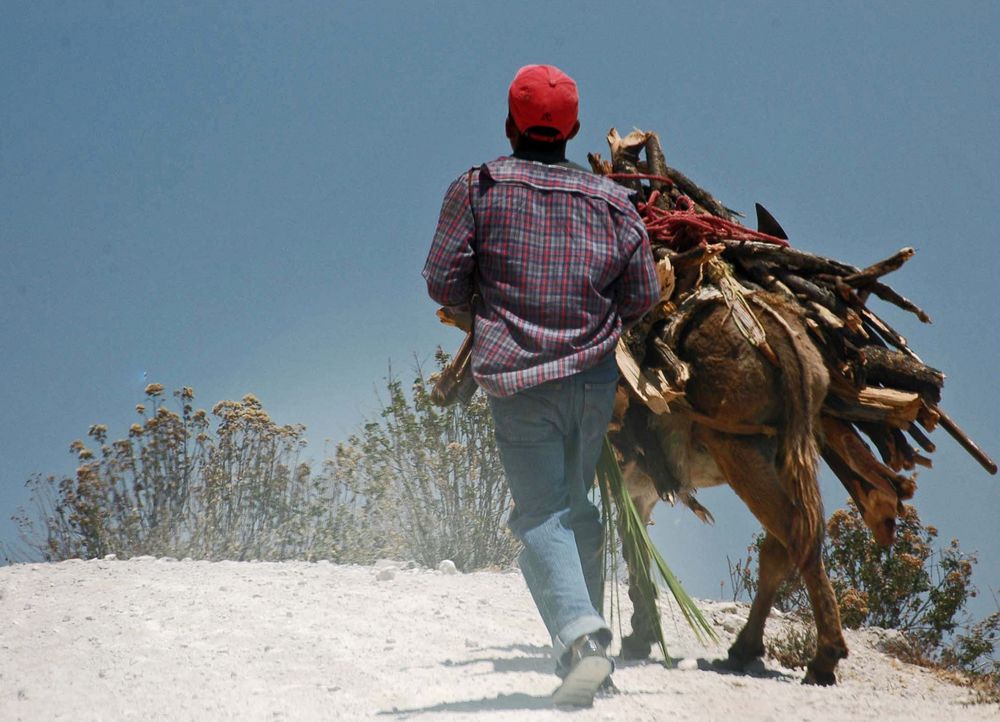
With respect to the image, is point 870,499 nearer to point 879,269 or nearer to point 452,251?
point 879,269

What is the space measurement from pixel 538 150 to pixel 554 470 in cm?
110

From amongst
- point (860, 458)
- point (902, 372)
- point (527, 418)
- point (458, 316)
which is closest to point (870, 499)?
point (860, 458)

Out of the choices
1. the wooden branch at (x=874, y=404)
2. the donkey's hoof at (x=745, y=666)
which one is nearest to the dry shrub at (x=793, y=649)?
the donkey's hoof at (x=745, y=666)

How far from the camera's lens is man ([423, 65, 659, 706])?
10.9ft

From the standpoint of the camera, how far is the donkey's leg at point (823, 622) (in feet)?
14.0

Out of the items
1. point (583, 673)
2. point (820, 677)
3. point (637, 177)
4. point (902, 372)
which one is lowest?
point (820, 677)

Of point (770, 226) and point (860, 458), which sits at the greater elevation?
point (770, 226)

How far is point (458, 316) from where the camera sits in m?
3.66

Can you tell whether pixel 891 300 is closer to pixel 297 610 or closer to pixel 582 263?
pixel 582 263

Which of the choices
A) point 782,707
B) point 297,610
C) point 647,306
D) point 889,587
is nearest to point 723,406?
point 647,306

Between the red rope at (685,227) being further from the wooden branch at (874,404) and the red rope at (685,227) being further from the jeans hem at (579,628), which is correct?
the jeans hem at (579,628)

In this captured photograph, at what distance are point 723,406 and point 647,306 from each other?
96cm

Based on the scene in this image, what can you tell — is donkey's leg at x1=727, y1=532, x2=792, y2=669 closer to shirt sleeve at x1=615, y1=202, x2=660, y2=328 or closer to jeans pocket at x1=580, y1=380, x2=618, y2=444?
jeans pocket at x1=580, y1=380, x2=618, y2=444

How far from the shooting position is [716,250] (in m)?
4.44
